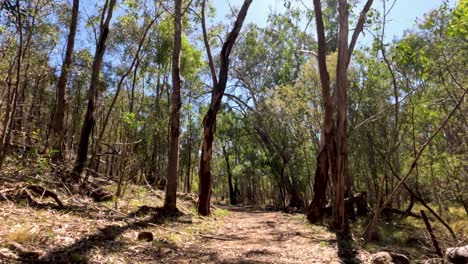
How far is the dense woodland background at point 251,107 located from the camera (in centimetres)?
853

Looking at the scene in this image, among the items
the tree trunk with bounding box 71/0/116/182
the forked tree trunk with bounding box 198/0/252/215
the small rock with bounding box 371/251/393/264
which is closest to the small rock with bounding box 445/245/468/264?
the small rock with bounding box 371/251/393/264

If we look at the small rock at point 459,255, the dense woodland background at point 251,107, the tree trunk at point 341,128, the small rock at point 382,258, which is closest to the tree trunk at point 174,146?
the dense woodland background at point 251,107

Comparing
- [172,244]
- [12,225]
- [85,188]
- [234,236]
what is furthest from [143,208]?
[12,225]

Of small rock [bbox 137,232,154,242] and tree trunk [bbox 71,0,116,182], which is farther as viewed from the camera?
tree trunk [bbox 71,0,116,182]

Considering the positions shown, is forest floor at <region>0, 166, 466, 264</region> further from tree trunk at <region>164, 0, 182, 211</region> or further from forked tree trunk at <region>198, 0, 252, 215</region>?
forked tree trunk at <region>198, 0, 252, 215</region>

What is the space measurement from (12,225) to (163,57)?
45.7 ft

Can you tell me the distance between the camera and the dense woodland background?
8.53 meters

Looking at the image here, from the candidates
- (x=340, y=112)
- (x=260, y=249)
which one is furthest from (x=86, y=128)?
(x=340, y=112)

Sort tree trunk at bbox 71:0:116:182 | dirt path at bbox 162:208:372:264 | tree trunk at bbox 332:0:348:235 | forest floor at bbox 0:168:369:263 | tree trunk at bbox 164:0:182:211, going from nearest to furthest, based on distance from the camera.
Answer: forest floor at bbox 0:168:369:263 → dirt path at bbox 162:208:372:264 → tree trunk at bbox 332:0:348:235 → tree trunk at bbox 71:0:116:182 → tree trunk at bbox 164:0:182:211

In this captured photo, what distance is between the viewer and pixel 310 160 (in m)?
26.3

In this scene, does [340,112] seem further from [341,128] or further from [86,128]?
[86,128]

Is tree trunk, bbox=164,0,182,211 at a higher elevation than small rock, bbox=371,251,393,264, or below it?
higher

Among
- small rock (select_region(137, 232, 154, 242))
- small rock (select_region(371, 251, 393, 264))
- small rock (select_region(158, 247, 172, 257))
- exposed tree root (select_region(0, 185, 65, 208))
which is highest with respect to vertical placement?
exposed tree root (select_region(0, 185, 65, 208))

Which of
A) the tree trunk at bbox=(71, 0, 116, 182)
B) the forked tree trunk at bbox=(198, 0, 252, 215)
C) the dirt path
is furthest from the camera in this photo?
the forked tree trunk at bbox=(198, 0, 252, 215)
